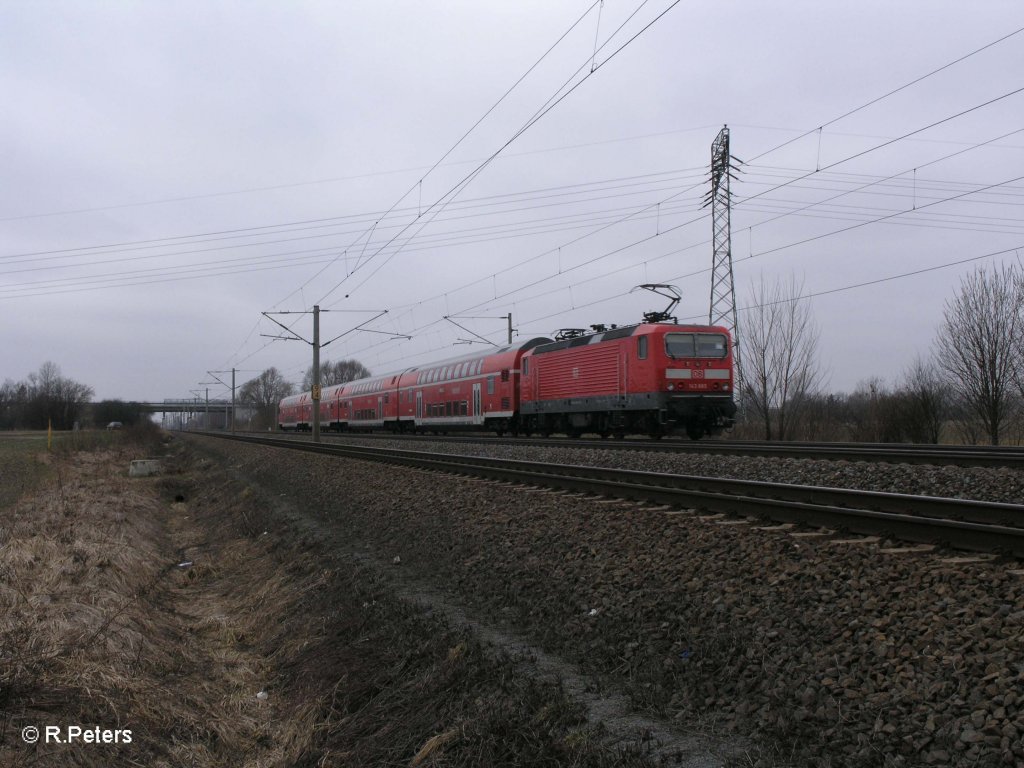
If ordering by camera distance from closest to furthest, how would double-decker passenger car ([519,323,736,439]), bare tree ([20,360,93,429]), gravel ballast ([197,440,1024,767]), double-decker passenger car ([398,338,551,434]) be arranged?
gravel ballast ([197,440,1024,767])
double-decker passenger car ([519,323,736,439])
double-decker passenger car ([398,338,551,434])
bare tree ([20,360,93,429])

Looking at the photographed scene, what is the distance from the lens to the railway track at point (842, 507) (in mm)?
5445

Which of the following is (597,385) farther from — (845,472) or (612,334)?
(845,472)

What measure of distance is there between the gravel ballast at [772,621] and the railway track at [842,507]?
1.00 feet

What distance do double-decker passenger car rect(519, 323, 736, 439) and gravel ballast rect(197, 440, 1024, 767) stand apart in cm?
1015

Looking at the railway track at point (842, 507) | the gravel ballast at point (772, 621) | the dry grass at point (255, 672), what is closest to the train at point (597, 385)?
the railway track at point (842, 507)

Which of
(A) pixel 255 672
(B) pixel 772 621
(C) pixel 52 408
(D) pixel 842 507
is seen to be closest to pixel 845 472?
(D) pixel 842 507

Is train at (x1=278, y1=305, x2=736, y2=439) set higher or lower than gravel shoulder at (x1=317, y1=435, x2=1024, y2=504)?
higher

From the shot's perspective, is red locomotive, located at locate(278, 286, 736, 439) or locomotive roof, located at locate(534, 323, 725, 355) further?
locomotive roof, located at locate(534, 323, 725, 355)

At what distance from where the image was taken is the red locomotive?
64.5ft

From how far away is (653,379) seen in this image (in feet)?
63.9

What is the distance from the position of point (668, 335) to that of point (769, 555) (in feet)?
46.0

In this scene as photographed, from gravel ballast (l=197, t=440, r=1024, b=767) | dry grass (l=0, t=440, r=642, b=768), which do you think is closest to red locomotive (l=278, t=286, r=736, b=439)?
gravel ballast (l=197, t=440, r=1024, b=767)

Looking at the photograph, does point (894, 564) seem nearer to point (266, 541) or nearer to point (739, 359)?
point (266, 541)

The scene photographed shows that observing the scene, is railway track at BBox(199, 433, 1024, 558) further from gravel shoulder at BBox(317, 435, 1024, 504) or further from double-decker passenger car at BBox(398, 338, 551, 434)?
double-decker passenger car at BBox(398, 338, 551, 434)
